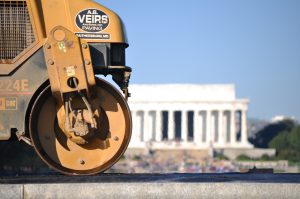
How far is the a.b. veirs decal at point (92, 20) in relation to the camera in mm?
10422

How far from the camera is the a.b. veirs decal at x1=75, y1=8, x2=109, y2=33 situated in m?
10.4

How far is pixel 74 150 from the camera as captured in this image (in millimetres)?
10547

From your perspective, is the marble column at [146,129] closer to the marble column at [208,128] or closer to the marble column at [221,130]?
the marble column at [208,128]

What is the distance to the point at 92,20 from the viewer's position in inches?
412

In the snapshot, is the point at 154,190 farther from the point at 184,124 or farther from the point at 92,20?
the point at 184,124

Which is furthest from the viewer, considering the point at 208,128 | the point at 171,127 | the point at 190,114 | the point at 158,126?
the point at 190,114

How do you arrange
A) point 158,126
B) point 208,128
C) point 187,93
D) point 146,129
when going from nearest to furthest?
point 187,93
point 208,128
point 158,126
point 146,129

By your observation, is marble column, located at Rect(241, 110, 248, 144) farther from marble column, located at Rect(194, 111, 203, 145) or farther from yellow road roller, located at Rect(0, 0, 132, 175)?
yellow road roller, located at Rect(0, 0, 132, 175)

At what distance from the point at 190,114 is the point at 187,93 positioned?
929cm

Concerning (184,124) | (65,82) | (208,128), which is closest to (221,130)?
(208,128)

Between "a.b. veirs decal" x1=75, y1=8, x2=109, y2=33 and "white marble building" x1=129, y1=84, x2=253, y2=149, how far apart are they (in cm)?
11640

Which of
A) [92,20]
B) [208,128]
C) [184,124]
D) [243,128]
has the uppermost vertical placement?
[184,124]

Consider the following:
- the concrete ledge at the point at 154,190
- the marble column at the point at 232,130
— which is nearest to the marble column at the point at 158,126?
the marble column at the point at 232,130

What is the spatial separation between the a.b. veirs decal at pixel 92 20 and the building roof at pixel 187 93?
391 ft
